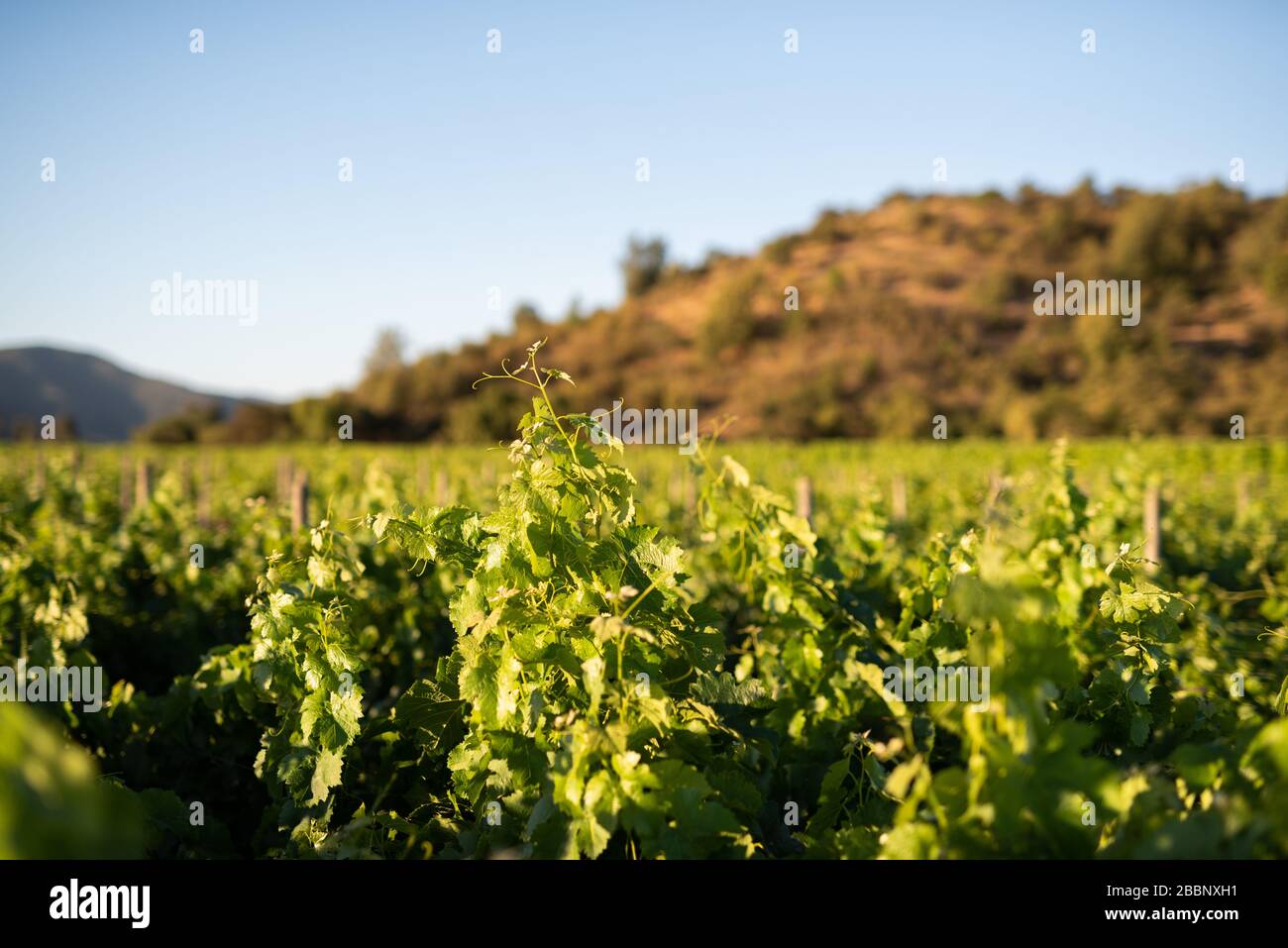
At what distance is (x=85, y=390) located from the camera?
83.6 m

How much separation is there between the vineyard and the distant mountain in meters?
76.0

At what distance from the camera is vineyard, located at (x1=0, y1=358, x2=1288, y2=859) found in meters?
1.25

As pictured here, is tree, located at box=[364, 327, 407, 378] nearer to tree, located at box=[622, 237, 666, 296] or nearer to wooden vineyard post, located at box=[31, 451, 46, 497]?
tree, located at box=[622, 237, 666, 296]

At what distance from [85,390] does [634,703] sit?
98.1 m

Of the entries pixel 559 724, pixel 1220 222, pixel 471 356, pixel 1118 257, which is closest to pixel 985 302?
pixel 1118 257

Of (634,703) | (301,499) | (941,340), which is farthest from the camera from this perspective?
(941,340)

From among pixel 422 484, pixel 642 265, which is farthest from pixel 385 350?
pixel 422 484

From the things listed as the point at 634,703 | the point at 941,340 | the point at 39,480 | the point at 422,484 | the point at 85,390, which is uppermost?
the point at 941,340

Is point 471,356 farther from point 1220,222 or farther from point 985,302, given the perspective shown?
point 1220,222

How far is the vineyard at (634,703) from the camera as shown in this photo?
1.25 m

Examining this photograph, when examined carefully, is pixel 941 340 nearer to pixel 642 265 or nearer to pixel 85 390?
pixel 642 265

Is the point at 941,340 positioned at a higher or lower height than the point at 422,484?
higher

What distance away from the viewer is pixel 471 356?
2351 inches
